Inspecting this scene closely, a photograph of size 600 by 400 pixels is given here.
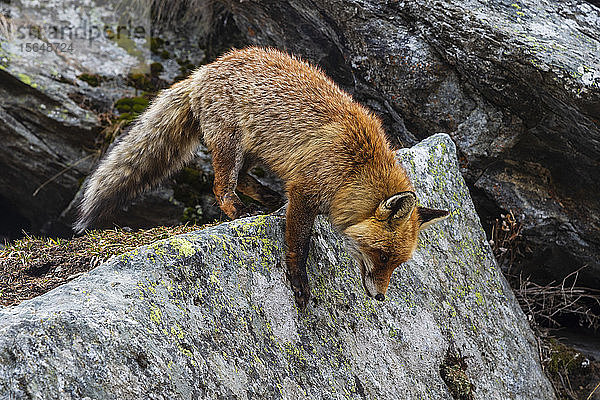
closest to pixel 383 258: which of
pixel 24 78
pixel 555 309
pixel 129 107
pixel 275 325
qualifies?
pixel 275 325

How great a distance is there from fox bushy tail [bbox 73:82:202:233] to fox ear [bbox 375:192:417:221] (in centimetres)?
234

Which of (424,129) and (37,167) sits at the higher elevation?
(424,129)

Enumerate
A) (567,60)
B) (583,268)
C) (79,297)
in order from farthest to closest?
(583,268), (567,60), (79,297)

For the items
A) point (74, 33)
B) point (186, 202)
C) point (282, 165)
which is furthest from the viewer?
point (74, 33)

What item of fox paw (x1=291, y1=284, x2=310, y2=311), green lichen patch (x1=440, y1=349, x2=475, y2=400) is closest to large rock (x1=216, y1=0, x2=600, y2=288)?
green lichen patch (x1=440, y1=349, x2=475, y2=400)

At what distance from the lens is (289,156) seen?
4883 mm

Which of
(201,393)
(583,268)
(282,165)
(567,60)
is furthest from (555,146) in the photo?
(201,393)

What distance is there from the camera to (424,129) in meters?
7.50

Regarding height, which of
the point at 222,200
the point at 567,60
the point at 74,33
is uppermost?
the point at 567,60

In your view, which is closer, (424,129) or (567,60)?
(567,60)

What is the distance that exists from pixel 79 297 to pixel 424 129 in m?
5.72

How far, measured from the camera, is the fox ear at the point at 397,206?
4.09m

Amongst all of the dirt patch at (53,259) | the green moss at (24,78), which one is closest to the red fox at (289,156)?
the dirt patch at (53,259)

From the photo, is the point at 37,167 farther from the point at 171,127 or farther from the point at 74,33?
the point at 171,127
